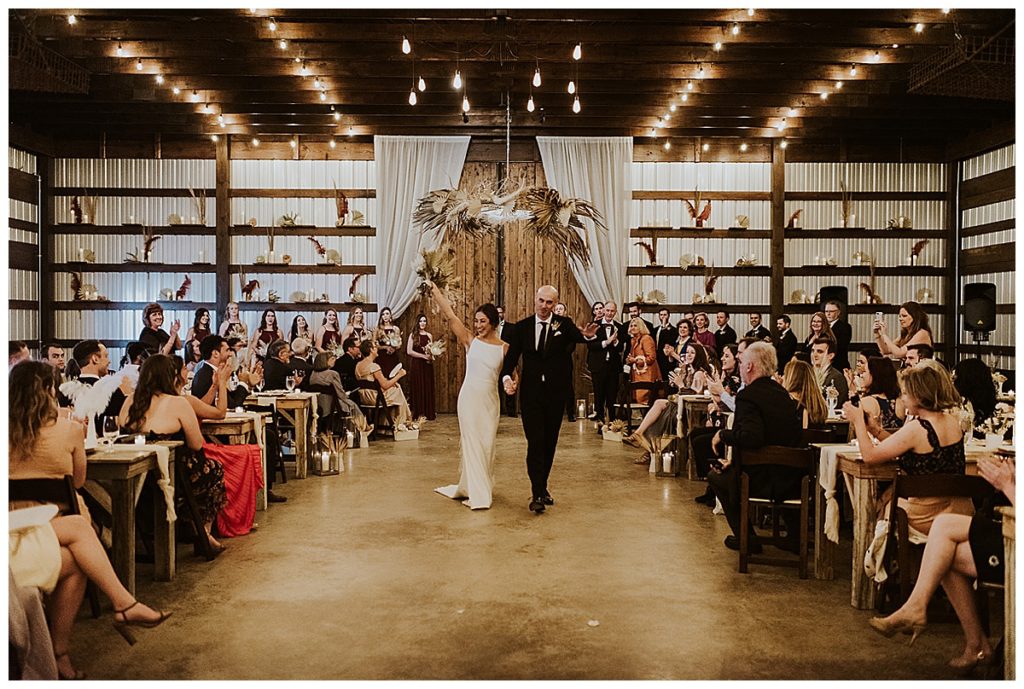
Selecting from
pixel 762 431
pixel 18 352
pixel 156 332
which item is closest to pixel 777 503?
pixel 762 431

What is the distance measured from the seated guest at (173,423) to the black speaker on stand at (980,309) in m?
10.3

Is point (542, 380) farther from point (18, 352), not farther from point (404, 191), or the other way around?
point (404, 191)

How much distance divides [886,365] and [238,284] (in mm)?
10581

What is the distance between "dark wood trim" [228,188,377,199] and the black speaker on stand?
27.8ft

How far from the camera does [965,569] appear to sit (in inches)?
148

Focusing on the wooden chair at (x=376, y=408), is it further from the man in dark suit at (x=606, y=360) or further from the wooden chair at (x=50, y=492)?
the wooden chair at (x=50, y=492)

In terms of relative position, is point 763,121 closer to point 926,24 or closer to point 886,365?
point 926,24

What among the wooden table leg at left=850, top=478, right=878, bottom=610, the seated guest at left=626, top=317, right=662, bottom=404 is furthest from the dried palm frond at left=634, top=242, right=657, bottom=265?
the wooden table leg at left=850, top=478, right=878, bottom=610

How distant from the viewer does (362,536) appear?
6023 mm

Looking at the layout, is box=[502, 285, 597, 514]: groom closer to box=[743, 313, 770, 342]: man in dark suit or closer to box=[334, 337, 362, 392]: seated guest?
box=[334, 337, 362, 392]: seated guest

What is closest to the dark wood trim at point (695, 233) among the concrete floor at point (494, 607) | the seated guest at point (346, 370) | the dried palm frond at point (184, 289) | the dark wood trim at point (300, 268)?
the dark wood trim at point (300, 268)

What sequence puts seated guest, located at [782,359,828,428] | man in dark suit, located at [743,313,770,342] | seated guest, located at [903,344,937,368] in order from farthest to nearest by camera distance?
man in dark suit, located at [743,313,770,342] → seated guest, located at [903,344,937,368] → seated guest, located at [782,359,828,428]

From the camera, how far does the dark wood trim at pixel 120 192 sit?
565 inches

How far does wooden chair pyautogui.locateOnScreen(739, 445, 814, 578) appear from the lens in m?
5.02
